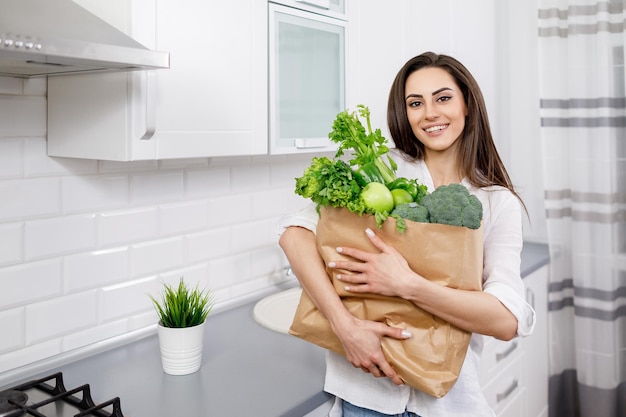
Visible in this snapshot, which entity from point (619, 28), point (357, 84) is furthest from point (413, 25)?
point (619, 28)

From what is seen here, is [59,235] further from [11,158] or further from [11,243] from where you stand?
[11,158]

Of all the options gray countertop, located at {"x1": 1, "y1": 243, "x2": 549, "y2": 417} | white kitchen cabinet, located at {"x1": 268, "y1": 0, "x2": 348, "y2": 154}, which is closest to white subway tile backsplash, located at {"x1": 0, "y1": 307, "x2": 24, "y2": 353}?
gray countertop, located at {"x1": 1, "y1": 243, "x2": 549, "y2": 417}

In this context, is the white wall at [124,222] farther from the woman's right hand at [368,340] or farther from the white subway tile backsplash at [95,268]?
the woman's right hand at [368,340]

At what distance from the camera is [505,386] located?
2.30 meters

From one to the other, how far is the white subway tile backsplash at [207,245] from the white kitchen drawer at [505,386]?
1036 millimetres

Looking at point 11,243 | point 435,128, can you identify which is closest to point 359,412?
point 435,128

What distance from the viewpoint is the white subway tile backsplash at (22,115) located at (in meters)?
1.45

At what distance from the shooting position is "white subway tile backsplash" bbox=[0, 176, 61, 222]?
1.46m

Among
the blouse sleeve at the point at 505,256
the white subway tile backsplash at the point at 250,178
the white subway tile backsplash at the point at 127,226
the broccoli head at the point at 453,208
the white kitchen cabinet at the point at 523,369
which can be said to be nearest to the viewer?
the broccoli head at the point at 453,208

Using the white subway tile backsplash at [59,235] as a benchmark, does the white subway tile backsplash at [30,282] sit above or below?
below

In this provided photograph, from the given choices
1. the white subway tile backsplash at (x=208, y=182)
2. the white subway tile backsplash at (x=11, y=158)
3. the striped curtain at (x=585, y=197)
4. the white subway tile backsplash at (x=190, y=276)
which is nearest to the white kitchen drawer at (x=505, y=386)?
the striped curtain at (x=585, y=197)

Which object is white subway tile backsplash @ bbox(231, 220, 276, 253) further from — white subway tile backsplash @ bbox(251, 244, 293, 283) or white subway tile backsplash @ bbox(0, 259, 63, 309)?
white subway tile backsplash @ bbox(0, 259, 63, 309)

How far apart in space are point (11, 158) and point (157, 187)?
1.45 feet

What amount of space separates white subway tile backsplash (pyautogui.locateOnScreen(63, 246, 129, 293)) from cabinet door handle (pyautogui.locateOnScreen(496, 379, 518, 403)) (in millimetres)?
1427
